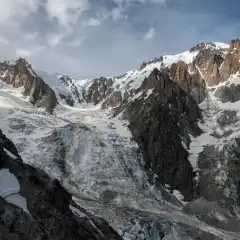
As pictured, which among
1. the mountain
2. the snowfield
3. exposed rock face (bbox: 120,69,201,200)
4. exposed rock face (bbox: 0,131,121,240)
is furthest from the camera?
exposed rock face (bbox: 120,69,201,200)

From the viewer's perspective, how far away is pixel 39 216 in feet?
180

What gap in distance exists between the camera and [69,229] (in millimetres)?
57281

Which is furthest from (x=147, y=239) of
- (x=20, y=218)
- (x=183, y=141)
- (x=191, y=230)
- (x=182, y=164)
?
(x=183, y=141)

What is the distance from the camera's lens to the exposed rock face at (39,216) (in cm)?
5116

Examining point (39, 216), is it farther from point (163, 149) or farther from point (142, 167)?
point (163, 149)

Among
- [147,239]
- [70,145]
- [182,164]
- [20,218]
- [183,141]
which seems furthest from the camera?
[183,141]

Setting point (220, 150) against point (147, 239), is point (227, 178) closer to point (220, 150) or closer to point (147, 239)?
point (220, 150)

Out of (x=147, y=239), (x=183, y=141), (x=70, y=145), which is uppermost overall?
(x=183, y=141)

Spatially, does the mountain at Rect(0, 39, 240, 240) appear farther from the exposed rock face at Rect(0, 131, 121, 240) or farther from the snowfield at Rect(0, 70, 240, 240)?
the exposed rock face at Rect(0, 131, 121, 240)

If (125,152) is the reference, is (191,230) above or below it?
below

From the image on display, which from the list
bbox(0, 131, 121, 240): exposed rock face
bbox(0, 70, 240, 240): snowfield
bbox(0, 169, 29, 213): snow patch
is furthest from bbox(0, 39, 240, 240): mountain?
bbox(0, 169, 29, 213): snow patch

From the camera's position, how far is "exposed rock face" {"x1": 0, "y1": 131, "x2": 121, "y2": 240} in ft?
168

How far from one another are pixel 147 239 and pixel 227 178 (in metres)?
72.3

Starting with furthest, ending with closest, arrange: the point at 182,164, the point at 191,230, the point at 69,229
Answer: the point at 182,164 < the point at 191,230 < the point at 69,229
